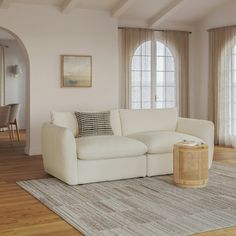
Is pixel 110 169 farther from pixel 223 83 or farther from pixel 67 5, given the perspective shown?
pixel 223 83

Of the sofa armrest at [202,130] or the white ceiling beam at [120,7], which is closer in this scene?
the sofa armrest at [202,130]

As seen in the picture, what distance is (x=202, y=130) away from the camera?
20.0 ft

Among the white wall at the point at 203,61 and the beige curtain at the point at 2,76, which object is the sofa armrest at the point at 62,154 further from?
the beige curtain at the point at 2,76

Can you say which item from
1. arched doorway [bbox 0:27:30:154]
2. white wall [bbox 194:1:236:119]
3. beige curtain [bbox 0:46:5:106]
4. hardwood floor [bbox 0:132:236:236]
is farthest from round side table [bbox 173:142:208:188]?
beige curtain [bbox 0:46:5:106]

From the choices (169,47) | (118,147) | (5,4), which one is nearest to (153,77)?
(169,47)

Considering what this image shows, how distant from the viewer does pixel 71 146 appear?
5125 millimetres

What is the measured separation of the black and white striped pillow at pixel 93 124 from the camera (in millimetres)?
5828

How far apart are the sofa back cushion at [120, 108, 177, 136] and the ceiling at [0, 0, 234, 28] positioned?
209cm

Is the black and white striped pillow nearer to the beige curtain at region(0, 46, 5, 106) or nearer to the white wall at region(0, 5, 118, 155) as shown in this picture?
the white wall at region(0, 5, 118, 155)

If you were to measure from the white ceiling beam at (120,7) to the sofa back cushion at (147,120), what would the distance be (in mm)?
2070

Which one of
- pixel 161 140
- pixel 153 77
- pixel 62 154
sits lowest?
pixel 62 154

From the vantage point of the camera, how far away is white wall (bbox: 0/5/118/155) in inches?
293

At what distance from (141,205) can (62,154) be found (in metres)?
1.32

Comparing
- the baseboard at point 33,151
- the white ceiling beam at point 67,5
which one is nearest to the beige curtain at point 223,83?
the white ceiling beam at point 67,5
